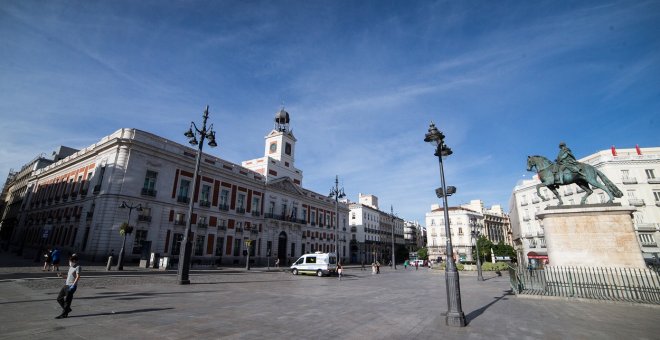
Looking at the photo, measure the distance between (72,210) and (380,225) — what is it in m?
69.6

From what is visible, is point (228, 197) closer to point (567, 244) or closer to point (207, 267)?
point (207, 267)

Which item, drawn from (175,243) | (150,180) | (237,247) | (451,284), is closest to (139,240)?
(175,243)

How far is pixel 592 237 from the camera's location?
11773mm

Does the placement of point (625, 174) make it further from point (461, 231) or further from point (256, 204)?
point (256, 204)

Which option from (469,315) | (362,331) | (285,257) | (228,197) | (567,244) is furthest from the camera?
(285,257)

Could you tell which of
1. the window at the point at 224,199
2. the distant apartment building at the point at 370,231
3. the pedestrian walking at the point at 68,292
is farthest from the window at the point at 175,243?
the distant apartment building at the point at 370,231

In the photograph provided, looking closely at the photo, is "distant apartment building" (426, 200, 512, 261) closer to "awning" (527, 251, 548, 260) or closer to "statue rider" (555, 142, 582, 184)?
"awning" (527, 251, 548, 260)

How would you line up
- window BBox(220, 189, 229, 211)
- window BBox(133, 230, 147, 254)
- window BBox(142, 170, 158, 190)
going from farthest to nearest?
window BBox(220, 189, 229, 211), window BBox(142, 170, 158, 190), window BBox(133, 230, 147, 254)

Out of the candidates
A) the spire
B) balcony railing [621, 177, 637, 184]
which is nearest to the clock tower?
the spire

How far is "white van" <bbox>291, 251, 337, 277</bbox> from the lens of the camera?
26594 mm

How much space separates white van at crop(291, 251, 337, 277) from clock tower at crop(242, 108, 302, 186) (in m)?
18.9

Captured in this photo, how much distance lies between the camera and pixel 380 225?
86125 millimetres

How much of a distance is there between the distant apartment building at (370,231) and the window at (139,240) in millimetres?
44090

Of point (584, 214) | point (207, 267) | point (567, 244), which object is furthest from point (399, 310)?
point (207, 267)
